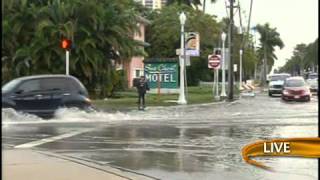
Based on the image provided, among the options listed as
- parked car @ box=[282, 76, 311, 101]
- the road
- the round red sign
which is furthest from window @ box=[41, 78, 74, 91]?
parked car @ box=[282, 76, 311, 101]

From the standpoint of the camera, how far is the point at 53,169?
992cm

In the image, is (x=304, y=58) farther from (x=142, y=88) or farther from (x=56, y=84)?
(x=56, y=84)

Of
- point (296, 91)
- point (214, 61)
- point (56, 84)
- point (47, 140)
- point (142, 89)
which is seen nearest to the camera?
point (47, 140)

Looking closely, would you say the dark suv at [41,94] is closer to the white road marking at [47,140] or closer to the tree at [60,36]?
the white road marking at [47,140]

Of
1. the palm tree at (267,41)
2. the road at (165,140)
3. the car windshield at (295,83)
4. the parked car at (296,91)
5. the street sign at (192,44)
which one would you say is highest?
the palm tree at (267,41)

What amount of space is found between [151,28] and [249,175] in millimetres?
64504

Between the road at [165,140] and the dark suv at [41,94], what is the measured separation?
1.37ft

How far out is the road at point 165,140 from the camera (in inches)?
412

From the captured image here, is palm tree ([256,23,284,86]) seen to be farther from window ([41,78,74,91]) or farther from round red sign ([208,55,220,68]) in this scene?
window ([41,78,74,91])

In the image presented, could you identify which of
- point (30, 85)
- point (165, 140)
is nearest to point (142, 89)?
point (30, 85)

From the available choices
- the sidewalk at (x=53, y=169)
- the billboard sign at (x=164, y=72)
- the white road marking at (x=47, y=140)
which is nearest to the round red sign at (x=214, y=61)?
the billboard sign at (x=164, y=72)

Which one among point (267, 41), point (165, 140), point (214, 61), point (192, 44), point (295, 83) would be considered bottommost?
point (165, 140)

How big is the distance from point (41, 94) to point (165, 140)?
5.86 m

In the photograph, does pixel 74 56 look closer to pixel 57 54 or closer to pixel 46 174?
pixel 57 54
